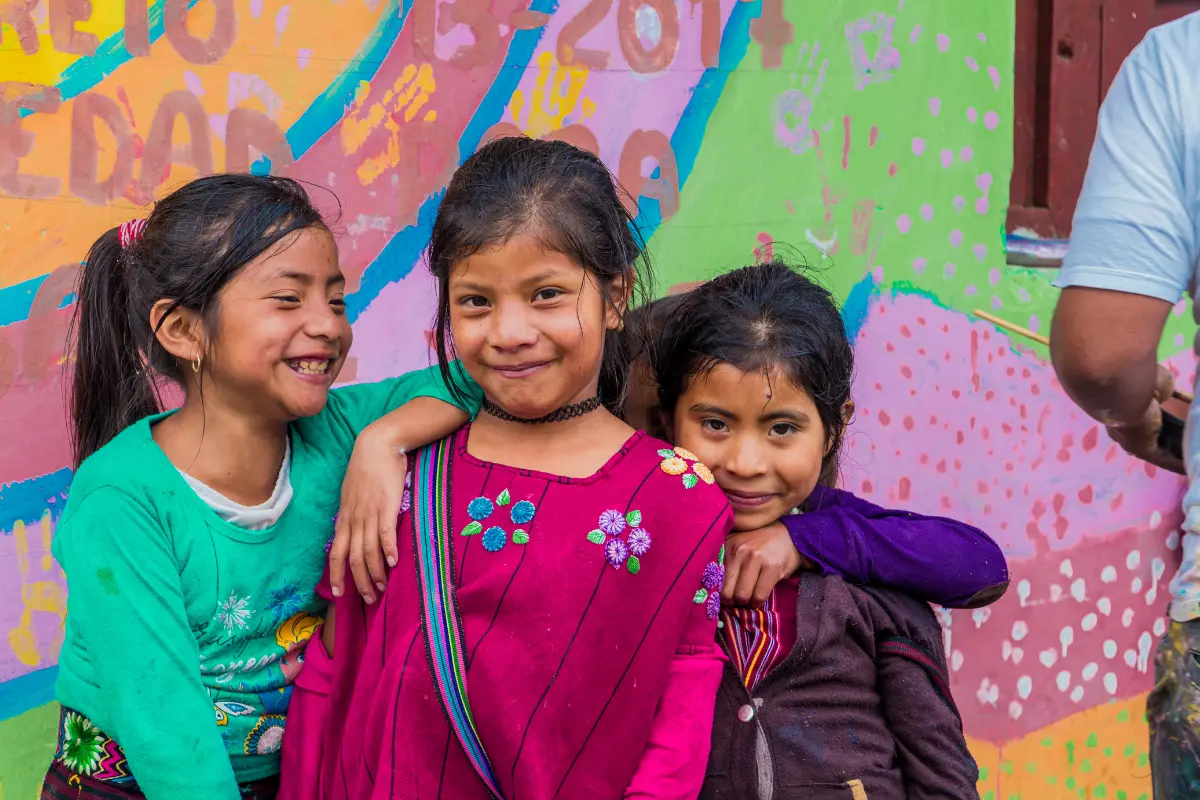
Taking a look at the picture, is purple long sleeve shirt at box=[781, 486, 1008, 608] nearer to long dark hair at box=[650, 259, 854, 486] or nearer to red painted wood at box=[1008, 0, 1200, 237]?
long dark hair at box=[650, 259, 854, 486]

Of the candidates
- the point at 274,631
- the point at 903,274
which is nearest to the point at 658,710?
the point at 274,631

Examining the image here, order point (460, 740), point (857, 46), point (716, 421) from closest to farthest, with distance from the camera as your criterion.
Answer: point (460, 740) → point (716, 421) → point (857, 46)

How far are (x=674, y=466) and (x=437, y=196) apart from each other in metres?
1.12

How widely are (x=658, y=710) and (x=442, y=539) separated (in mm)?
409

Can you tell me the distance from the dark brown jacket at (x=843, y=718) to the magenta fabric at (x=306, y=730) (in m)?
0.61

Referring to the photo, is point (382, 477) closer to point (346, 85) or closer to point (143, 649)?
point (143, 649)

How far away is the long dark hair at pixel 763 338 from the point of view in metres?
2.00

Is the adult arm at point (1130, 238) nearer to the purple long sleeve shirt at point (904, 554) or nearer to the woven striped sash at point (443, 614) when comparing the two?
the purple long sleeve shirt at point (904, 554)

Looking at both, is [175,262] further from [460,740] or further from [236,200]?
[460,740]

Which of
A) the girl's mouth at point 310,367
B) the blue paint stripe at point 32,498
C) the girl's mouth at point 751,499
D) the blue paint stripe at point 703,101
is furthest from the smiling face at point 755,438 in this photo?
the blue paint stripe at point 32,498

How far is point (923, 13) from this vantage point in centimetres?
318

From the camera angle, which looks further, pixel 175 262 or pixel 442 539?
pixel 175 262

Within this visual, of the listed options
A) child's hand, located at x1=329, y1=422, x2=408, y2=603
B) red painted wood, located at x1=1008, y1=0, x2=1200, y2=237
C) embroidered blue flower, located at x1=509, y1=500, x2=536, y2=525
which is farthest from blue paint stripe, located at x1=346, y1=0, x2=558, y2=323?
red painted wood, located at x1=1008, y1=0, x2=1200, y2=237

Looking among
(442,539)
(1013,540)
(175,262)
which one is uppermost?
(175,262)
